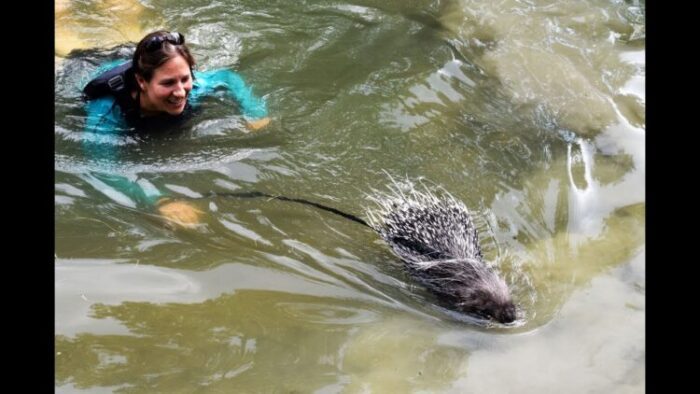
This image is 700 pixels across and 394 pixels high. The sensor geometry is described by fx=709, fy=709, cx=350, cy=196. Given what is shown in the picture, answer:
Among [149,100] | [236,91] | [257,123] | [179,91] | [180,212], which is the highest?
[179,91]

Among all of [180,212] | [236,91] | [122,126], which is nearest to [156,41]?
[122,126]

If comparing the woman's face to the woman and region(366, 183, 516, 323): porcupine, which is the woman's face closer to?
the woman

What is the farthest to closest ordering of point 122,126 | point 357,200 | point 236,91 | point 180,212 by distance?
point 236,91, point 122,126, point 357,200, point 180,212

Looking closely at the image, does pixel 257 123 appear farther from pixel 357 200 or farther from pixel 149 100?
pixel 357 200

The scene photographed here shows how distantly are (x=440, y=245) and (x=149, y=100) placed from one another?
88.3 inches

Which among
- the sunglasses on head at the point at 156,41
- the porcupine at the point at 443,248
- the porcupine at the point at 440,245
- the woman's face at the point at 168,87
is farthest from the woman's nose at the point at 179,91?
the porcupine at the point at 443,248

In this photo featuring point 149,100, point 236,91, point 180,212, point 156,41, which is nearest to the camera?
point 180,212

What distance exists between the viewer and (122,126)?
5082 millimetres

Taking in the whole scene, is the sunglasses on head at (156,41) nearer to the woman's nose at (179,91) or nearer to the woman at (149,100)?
the woman at (149,100)

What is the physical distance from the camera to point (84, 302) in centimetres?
376

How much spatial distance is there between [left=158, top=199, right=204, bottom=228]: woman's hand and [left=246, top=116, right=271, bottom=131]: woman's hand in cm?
104

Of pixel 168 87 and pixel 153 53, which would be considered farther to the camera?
pixel 168 87

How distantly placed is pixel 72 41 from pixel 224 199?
2716mm

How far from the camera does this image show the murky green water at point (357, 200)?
359 cm
